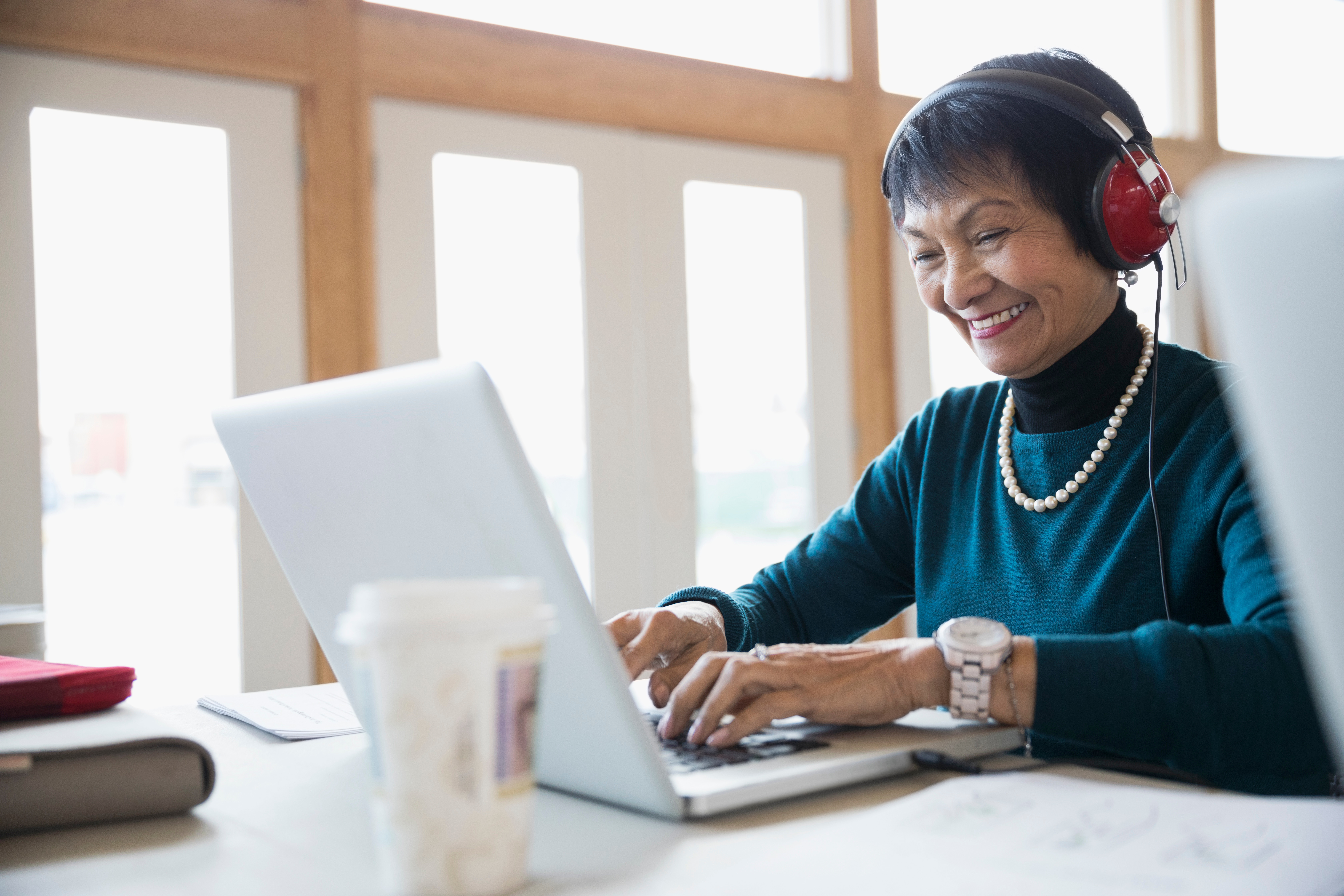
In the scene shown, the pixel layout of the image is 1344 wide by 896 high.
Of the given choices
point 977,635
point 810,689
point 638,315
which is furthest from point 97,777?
point 638,315

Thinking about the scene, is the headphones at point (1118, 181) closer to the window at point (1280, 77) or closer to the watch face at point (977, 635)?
the watch face at point (977, 635)

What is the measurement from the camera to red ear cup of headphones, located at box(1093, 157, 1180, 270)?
0.99 m

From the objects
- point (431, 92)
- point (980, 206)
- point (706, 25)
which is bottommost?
point (980, 206)

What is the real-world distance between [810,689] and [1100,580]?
400mm

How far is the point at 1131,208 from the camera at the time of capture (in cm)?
100

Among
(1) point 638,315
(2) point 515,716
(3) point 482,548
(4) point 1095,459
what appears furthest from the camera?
(1) point 638,315

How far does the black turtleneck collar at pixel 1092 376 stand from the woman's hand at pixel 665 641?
41cm

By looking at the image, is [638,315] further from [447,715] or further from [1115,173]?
[447,715]

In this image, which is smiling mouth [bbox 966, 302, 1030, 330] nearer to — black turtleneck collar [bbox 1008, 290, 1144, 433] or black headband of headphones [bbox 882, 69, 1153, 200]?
black turtleneck collar [bbox 1008, 290, 1144, 433]

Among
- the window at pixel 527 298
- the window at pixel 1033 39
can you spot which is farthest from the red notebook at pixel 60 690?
the window at pixel 1033 39

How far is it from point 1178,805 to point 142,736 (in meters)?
0.56

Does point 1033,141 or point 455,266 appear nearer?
point 1033,141

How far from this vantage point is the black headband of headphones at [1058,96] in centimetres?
98

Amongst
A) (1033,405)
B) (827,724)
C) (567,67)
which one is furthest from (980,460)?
(567,67)
